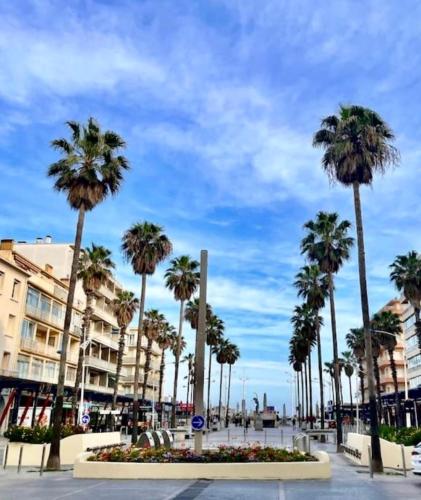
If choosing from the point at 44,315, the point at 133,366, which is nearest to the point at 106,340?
the point at 44,315

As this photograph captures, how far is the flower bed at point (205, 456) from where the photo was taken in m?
18.1

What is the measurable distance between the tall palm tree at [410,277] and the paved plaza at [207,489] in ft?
114

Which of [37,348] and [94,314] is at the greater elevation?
[94,314]

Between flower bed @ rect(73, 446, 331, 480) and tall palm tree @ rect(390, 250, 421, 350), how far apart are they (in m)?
35.8

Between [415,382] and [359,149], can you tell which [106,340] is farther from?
[359,149]

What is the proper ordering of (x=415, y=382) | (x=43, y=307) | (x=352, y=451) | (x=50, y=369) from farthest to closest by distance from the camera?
(x=415, y=382), (x=50, y=369), (x=43, y=307), (x=352, y=451)

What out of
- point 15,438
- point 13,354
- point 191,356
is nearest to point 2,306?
point 13,354

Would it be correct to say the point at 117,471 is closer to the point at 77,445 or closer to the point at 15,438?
the point at 77,445

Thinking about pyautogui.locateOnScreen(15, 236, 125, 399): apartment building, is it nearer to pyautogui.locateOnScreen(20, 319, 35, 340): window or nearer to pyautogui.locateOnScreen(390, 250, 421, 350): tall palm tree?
pyautogui.locateOnScreen(20, 319, 35, 340): window

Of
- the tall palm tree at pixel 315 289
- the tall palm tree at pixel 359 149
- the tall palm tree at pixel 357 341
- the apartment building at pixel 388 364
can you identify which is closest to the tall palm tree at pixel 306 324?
the tall palm tree at pixel 357 341

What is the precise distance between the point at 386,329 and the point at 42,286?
138 ft

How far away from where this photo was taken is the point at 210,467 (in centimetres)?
1752

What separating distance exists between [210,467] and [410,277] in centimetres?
3851

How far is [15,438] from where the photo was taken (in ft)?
76.9
